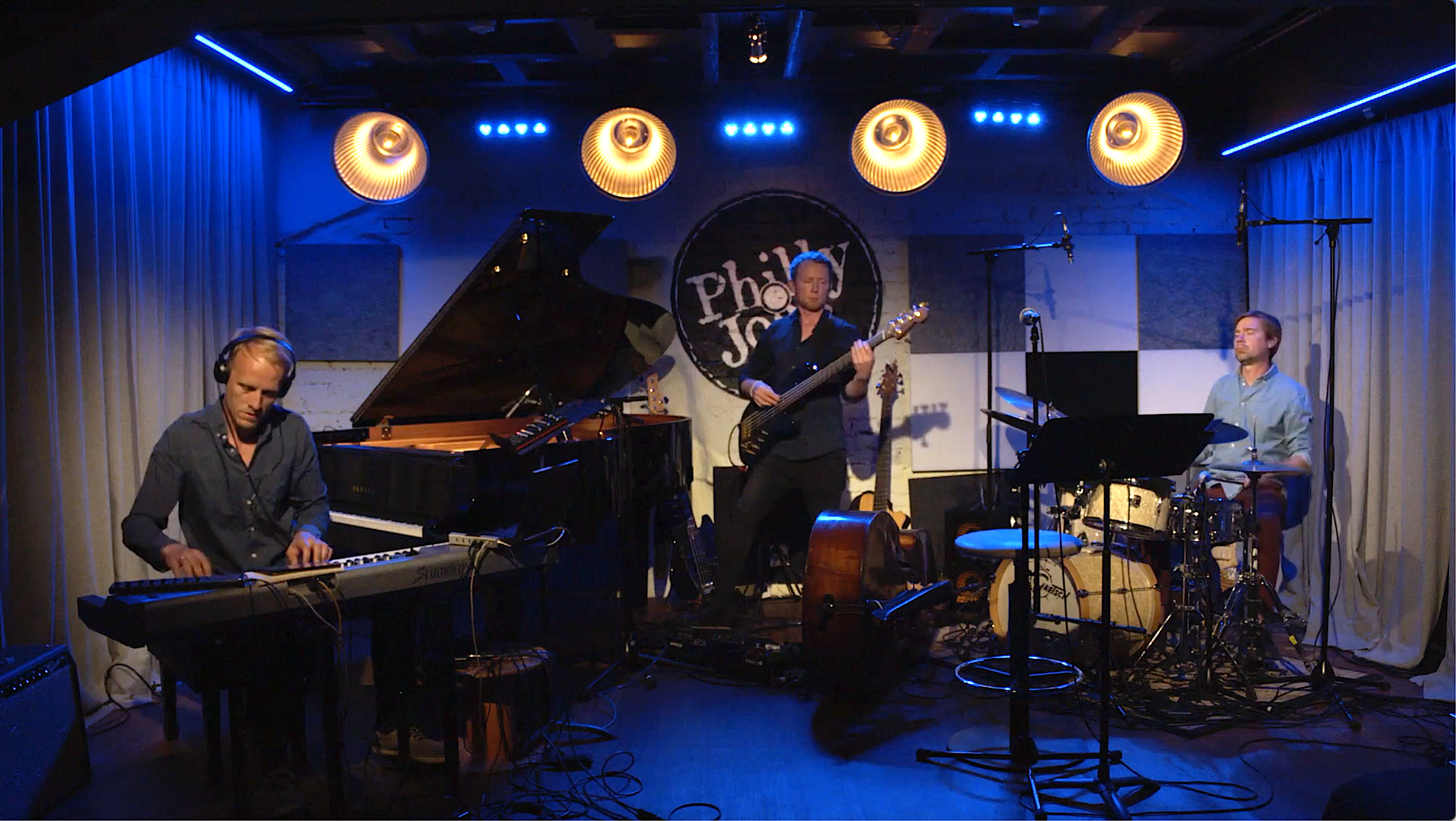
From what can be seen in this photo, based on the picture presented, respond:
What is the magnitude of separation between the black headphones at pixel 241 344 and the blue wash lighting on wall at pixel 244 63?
2.41 m

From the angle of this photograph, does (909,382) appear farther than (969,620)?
Yes

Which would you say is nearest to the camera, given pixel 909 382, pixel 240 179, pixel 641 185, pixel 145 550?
pixel 145 550

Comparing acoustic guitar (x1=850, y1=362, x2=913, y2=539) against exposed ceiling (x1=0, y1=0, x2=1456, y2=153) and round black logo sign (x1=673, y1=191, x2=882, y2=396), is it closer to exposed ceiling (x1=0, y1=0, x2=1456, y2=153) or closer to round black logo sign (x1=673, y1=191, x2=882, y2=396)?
round black logo sign (x1=673, y1=191, x2=882, y2=396)

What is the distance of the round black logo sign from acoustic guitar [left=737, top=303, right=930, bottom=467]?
101cm

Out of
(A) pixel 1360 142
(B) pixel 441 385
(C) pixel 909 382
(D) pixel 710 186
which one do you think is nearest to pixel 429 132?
(D) pixel 710 186

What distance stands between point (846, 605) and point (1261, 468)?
1991mm

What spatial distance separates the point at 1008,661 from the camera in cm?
455

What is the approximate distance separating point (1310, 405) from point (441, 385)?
463 centimetres

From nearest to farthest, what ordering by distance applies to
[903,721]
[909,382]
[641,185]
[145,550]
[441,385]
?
[145,550], [903,721], [441,385], [641,185], [909,382]

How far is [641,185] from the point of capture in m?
5.07

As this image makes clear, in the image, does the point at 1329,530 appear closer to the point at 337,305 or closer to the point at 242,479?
the point at 242,479

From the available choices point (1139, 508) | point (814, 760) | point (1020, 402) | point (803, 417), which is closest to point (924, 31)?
point (803, 417)

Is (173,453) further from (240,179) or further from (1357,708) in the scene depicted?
(1357,708)

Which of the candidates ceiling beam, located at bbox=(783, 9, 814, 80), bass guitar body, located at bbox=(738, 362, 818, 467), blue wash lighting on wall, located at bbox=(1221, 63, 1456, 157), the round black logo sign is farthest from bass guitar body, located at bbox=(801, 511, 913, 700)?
blue wash lighting on wall, located at bbox=(1221, 63, 1456, 157)
